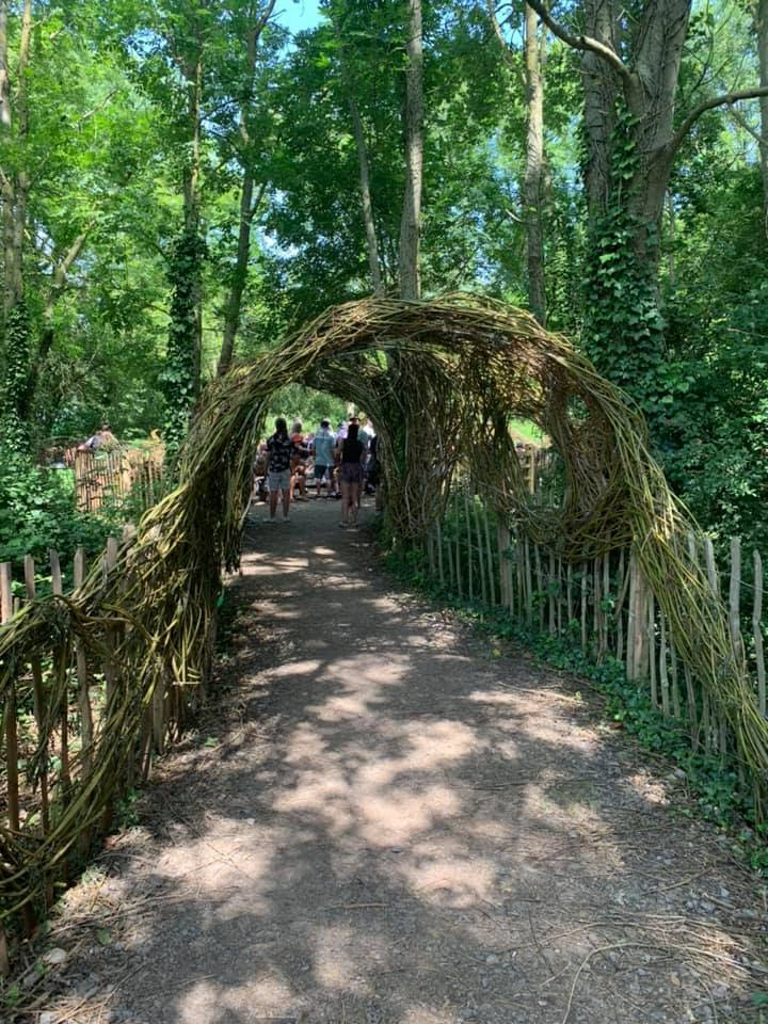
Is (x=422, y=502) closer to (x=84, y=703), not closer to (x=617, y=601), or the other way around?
(x=617, y=601)

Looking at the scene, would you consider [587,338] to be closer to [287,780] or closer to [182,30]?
[287,780]

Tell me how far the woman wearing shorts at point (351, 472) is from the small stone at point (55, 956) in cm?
954

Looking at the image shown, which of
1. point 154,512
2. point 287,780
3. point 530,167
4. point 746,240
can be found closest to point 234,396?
point 154,512

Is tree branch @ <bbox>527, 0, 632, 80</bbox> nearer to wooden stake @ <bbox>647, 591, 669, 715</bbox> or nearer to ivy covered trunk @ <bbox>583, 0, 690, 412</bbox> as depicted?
ivy covered trunk @ <bbox>583, 0, 690, 412</bbox>

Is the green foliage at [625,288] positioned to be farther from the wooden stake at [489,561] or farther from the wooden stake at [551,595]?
the wooden stake at [489,561]

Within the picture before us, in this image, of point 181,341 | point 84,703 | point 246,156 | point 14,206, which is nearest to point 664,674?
point 84,703

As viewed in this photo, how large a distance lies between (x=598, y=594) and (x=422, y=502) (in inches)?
134

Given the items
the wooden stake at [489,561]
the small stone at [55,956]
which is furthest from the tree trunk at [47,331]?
the small stone at [55,956]

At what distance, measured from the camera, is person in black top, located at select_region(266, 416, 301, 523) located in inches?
477

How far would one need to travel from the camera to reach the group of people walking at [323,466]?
12273mm

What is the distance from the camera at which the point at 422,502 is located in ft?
30.2

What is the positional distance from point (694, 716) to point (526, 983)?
95.7 inches

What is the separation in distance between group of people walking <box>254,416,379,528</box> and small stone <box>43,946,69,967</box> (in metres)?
8.47

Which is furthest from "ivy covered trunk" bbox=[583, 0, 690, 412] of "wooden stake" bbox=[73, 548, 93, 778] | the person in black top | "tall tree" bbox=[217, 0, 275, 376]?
"tall tree" bbox=[217, 0, 275, 376]
